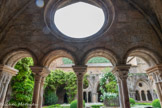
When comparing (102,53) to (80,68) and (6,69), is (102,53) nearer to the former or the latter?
(80,68)

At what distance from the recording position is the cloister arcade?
3977 millimetres

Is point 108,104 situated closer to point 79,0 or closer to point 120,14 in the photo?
point 120,14

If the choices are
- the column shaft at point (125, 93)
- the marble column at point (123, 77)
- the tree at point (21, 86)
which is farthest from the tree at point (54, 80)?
the column shaft at point (125, 93)

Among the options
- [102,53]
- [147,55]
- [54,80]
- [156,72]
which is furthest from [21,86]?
[156,72]

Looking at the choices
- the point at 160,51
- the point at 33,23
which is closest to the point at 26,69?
the point at 33,23

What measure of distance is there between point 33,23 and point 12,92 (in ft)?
14.7

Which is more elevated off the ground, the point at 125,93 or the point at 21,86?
the point at 21,86

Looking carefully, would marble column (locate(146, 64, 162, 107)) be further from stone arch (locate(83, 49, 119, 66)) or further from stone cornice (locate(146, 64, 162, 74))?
stone arch (locate(83, 49, 119, 66))

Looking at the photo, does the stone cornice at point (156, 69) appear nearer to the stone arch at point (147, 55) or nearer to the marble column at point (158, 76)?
the marble column at point (158, 76)

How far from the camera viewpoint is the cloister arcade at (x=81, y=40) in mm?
3977

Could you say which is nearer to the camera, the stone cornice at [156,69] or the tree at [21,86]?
the stone cornice at [156,69]

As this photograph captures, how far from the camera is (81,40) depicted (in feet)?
14.0

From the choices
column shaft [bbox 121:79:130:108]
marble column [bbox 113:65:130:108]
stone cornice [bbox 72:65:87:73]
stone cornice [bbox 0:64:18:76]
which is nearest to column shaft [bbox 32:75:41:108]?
stone cornice [bbox 0:64:18:76]

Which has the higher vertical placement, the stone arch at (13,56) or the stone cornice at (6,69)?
the stone arch at (13,56)
